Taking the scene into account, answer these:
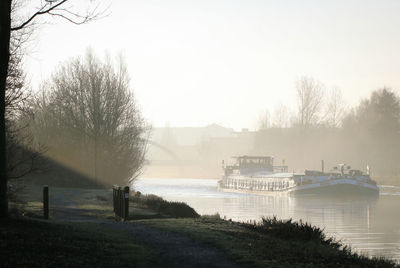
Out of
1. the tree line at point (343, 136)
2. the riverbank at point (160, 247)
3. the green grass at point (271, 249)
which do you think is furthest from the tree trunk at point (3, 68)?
the tree line at point (343, 136)

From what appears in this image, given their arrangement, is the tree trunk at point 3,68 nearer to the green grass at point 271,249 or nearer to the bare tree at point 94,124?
the green grass at point 271,249

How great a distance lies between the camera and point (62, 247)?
1295 centimetres

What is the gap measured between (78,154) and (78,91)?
18.9 ft

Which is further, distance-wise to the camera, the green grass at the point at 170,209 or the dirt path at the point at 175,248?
the green grass at the point at 170,209

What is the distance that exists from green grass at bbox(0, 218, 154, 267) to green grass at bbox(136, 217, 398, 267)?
218 cm

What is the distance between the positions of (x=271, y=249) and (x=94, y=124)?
35398 millimetres

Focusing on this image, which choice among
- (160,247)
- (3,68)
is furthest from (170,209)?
(3,68)

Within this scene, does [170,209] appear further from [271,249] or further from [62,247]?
[62,247]

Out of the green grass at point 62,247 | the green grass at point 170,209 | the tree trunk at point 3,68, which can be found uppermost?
the tree trunk at point 3,68

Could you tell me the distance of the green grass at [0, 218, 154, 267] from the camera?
1145cm

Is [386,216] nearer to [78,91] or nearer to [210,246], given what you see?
[78,91]

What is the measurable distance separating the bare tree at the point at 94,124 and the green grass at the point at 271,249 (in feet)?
95.6

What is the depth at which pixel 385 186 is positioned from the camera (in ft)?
262

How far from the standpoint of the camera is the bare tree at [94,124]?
48250 millimetres
